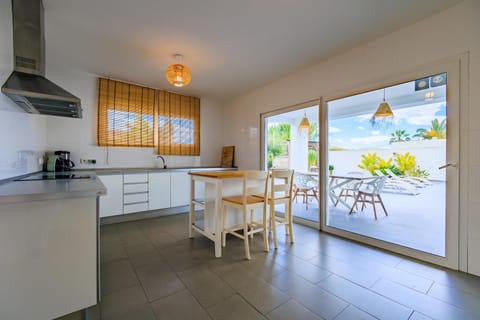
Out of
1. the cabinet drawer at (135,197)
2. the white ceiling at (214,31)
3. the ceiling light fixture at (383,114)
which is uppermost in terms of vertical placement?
the white ceiling at (214,31)

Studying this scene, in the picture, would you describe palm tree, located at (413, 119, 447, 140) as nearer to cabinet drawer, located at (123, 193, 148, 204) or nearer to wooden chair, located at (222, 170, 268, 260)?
wooden chair, located at (222, 170, 268, 260)

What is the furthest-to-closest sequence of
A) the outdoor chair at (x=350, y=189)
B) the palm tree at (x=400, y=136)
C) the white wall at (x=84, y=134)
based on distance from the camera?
the white wall at (x=84, y=134) < the outdoor chair at (x=350, y=189) < the palm tree at (x=400, y=136)

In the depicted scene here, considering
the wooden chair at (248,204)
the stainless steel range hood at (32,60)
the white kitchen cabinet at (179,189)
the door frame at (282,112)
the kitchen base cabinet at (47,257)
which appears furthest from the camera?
the white kitchen cabinet at (179,189)

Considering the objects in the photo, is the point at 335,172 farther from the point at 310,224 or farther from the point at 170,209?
the point at 170,209

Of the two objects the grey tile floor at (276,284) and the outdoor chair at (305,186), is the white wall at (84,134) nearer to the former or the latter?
the grey tile floor at (276,284)

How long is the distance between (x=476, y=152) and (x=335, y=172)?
1.39 metres

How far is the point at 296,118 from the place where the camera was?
360cm

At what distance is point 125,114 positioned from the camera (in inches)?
145

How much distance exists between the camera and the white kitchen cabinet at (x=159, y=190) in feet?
11.5

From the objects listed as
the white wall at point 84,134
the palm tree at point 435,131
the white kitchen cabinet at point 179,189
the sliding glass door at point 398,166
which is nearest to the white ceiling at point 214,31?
the white wall at point 84,134

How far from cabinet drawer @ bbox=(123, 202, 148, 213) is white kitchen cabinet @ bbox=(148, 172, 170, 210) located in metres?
0.10

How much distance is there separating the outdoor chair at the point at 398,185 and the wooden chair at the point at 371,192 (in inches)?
1.8

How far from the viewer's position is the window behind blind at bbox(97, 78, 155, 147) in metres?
3.48

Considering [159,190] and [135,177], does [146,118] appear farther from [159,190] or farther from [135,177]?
[159,190]
